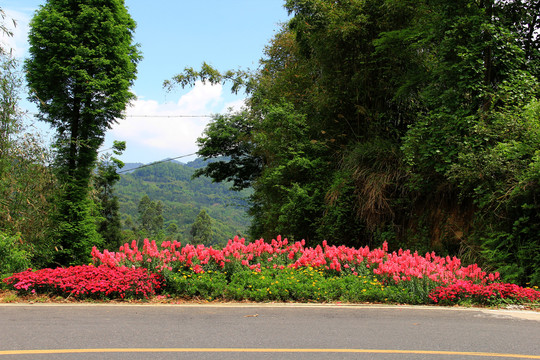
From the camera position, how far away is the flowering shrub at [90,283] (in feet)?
25.5

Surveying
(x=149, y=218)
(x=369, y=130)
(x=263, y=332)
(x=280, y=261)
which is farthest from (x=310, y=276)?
(x=149, y=218)

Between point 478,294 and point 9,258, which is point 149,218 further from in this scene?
point 478,294

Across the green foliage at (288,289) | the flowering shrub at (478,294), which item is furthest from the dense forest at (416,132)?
the green foliage at (288,289)

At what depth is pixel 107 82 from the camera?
76.6 ft

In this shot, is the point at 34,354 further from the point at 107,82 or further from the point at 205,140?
the point at 205,140

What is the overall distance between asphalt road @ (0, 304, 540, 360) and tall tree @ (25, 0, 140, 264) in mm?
17079

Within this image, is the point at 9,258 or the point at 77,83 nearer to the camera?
the point at 9,258

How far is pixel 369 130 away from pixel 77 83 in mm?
15637

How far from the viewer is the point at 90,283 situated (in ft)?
25.7

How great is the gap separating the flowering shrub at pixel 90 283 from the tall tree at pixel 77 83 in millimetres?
14932

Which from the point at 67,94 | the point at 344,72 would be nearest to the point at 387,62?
the point at 344,72

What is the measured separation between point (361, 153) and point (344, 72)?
391 centimetres

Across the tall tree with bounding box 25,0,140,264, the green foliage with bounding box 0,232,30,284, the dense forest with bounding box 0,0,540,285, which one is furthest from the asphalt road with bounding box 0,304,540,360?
the tall tree with bounding box 25,0,140,264

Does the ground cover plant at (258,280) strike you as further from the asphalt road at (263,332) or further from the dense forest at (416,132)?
the dense forest at (416,132)
